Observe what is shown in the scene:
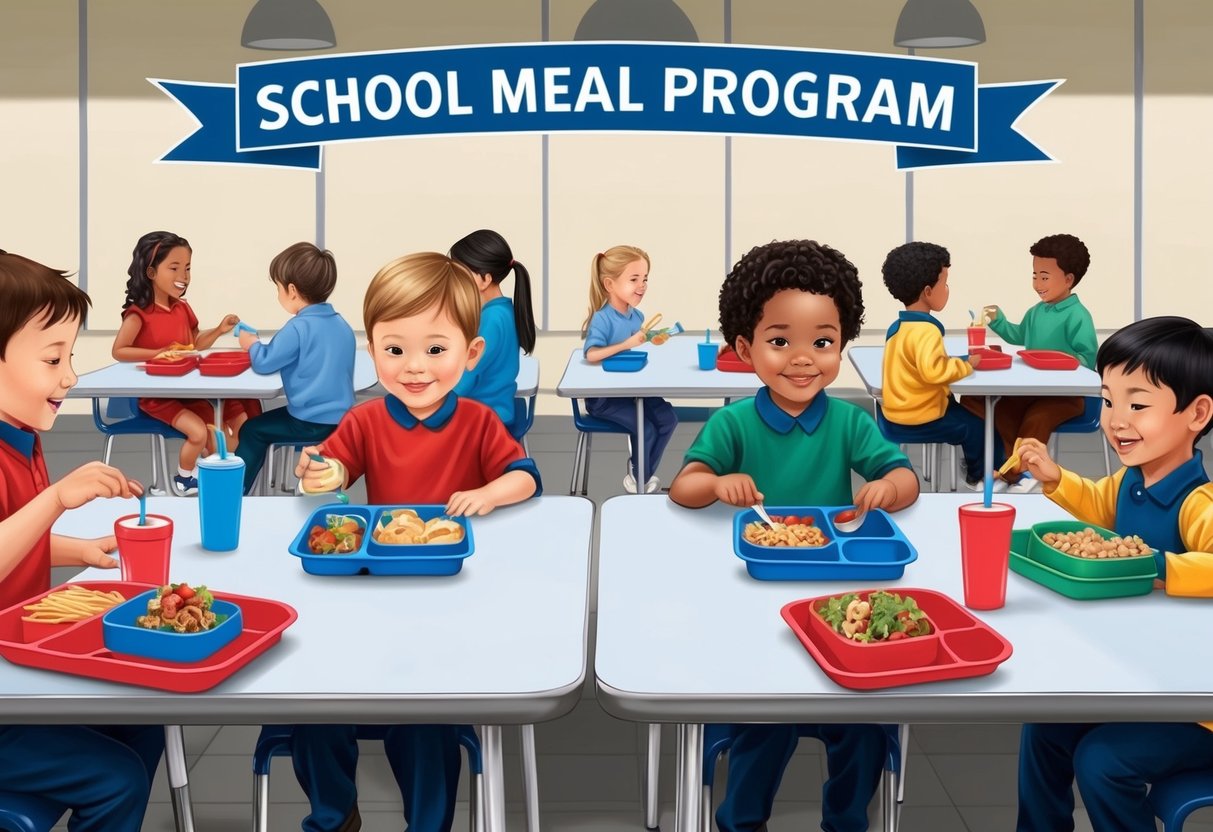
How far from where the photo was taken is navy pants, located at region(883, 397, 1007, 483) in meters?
4.53

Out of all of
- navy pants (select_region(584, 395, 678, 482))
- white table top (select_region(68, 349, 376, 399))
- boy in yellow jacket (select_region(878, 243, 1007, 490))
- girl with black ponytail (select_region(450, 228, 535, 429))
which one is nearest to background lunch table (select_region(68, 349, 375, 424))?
white table top (select_region(68, 349, 376, 399))

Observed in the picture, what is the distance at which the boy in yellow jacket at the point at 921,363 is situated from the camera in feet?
13.9

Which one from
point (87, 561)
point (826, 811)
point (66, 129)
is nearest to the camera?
point (87, 561)

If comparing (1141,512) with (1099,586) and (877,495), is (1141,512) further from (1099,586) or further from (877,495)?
(877,495)

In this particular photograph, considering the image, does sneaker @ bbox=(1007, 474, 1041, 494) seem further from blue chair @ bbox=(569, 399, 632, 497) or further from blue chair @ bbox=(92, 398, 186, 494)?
blue chair @ bbox=(92, 398, 186, 494)

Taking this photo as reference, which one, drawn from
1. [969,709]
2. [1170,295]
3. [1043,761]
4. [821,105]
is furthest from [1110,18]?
[969,709]

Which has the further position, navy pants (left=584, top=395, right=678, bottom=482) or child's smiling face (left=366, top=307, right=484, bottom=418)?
navy pants (left=584, top=395, right=678, bottom=482)

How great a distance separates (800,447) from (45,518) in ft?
4.14

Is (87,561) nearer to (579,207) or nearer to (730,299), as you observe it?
(730,299)

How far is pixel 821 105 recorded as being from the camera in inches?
152

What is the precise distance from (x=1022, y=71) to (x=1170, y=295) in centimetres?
169

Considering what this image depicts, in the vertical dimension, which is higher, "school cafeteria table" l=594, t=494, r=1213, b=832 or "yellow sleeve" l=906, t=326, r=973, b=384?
"yellow sleeve" l=906, t=326, r=973, b=384

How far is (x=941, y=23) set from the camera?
6492 mm

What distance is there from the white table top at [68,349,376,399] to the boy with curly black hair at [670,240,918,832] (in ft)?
7.52
